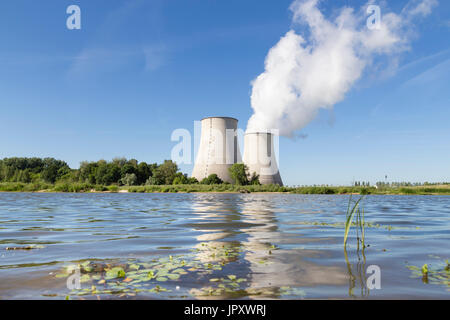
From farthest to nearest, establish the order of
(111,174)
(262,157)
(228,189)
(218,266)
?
(111,174) < (262,157) < (228,189) < (218,266)

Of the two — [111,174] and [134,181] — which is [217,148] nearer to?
[134,181]

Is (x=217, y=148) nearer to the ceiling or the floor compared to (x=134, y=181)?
nearer to the ceiling

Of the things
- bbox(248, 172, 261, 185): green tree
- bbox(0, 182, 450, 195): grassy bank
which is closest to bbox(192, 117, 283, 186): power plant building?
bbox(248, 172, 261, 185): green tree

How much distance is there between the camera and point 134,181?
2240 inches

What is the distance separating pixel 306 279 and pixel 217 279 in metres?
0.85

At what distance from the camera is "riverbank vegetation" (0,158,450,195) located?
37.3 m

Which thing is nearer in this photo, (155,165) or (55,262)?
(55,262)

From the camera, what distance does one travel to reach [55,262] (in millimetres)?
3482

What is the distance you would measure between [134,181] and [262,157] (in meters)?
27.8

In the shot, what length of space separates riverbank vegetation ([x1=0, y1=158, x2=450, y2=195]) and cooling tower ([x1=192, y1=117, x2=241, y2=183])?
1.18 m

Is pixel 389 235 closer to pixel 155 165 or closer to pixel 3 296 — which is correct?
pixel 3 296

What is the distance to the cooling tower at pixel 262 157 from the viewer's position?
39312 millimetres

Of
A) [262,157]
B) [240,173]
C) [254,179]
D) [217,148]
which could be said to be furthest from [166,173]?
[262,157]

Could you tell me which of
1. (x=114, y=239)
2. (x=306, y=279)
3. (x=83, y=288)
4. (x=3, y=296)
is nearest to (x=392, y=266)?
(x=306, y=279)
